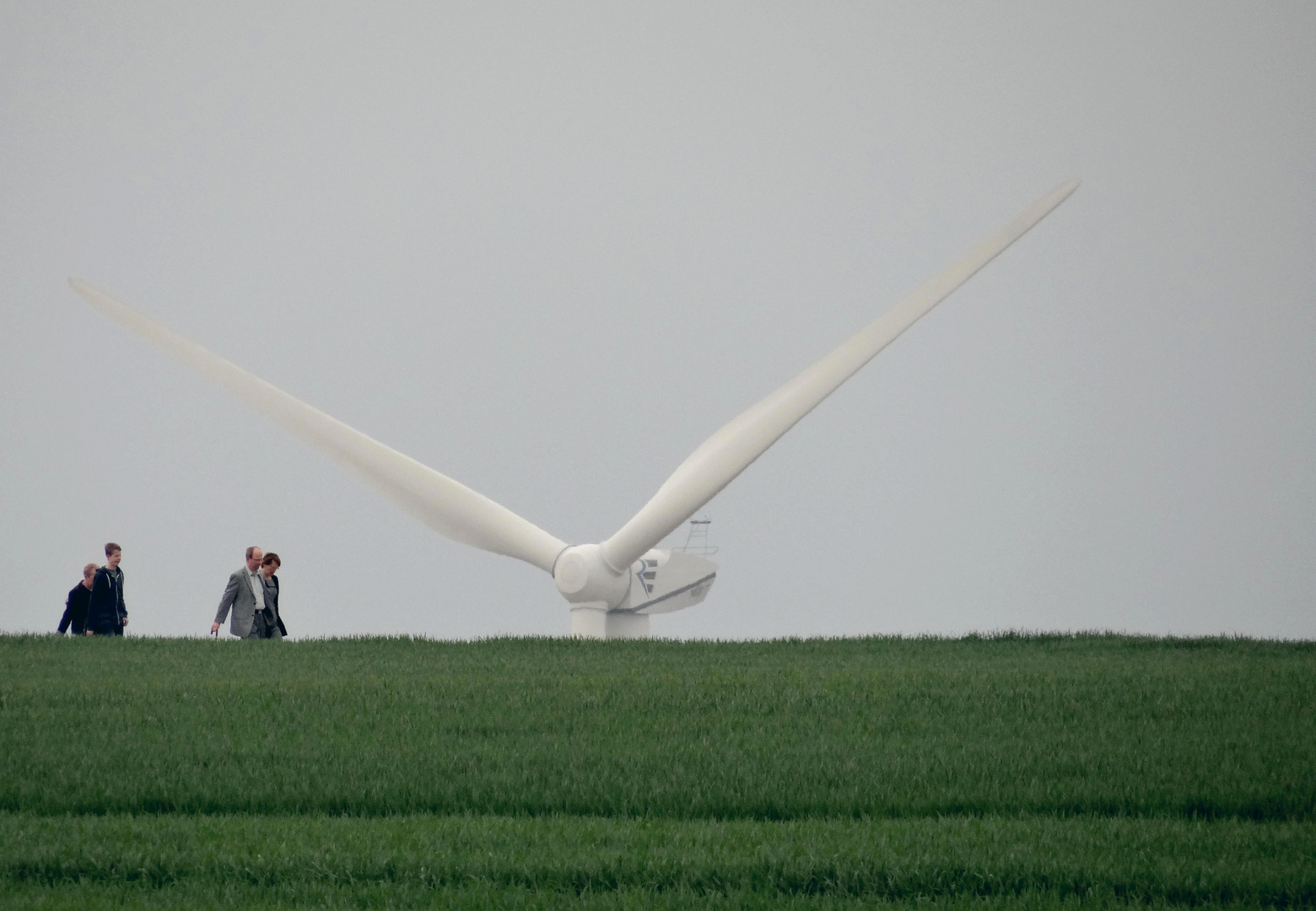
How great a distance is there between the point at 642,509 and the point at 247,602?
1081cm

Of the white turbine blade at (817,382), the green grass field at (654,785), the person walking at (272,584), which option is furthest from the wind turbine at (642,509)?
the green grass field at (654,785)

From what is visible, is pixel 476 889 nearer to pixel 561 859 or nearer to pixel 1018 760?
pixel 561 859

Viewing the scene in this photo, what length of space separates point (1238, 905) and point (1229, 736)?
18.6 ft

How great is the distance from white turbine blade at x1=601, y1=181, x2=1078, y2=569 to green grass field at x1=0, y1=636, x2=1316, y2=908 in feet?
36.2

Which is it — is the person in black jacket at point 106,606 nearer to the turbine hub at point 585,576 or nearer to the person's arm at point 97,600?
the person's arm at point 97,600

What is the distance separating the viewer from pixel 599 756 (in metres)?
14.4

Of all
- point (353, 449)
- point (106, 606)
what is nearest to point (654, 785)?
point (106, 606)

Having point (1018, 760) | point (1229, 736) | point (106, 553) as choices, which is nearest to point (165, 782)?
point (1018, 760)

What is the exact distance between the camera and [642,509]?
34.5m

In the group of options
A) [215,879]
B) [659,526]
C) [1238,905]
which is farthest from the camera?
[659,526]

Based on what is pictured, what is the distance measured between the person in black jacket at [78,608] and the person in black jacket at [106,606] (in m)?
0.25

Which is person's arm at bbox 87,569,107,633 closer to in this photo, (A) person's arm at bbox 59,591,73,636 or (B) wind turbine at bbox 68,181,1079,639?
(A) person's arm at bbox 59,591,73,636

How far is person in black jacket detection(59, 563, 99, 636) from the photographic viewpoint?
1057 inches

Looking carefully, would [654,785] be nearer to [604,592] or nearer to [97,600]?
[97,600]
